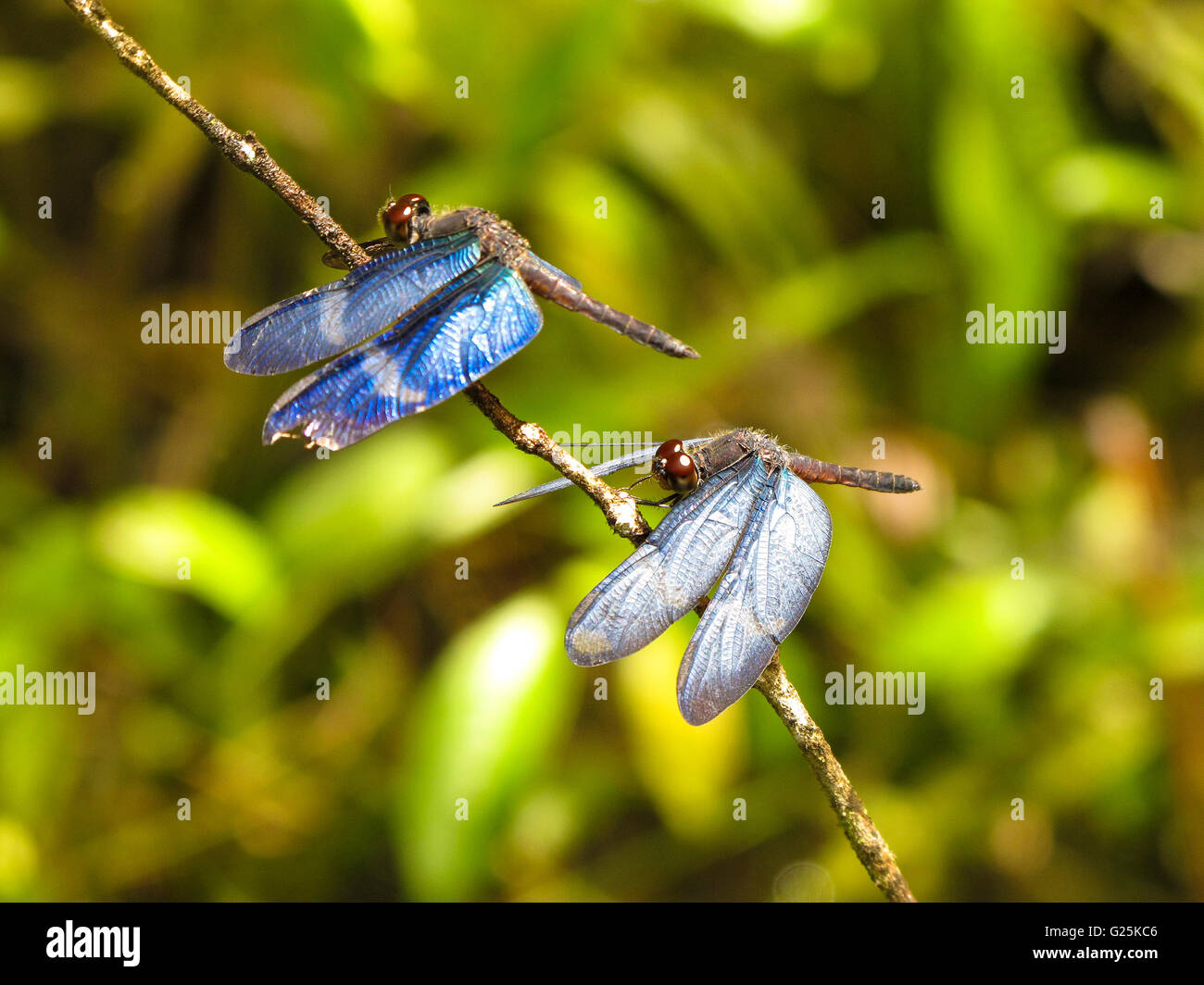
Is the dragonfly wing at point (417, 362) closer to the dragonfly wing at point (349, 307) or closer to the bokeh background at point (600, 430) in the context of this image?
the dragonfly wing at point (349, 307)

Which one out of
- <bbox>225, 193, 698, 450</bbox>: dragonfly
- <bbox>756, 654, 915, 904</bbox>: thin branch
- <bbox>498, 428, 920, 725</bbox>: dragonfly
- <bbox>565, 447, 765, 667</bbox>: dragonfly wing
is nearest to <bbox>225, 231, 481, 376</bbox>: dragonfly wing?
<bbox>225, 193, 698, 450</bbox>: dragonfly

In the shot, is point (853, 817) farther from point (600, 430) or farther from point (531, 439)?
point (600, 430)

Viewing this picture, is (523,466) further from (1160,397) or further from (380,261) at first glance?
(1160,397)

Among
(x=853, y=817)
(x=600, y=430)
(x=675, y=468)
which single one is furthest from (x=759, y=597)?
(x=600, y=430)

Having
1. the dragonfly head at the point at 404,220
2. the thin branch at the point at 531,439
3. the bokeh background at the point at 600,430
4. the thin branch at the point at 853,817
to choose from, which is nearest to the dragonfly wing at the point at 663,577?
the thin branch at the point at 531,439

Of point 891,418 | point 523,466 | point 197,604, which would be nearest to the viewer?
point 523,466

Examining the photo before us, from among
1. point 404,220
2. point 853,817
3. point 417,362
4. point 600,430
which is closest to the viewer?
point 853,817
